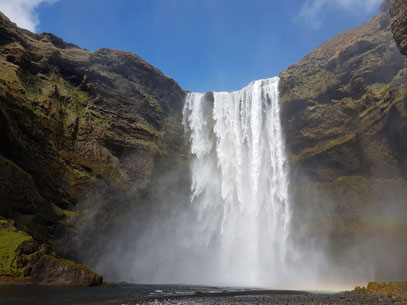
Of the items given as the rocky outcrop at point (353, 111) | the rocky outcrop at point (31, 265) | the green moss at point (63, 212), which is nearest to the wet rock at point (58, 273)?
the rocky outcrop at point (31, 265)

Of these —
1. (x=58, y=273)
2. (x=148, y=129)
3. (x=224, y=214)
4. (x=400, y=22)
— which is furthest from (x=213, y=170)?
(x=400, y=22)

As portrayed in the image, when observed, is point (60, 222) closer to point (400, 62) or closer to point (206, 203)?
point (206, 203)

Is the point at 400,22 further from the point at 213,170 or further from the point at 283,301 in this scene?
the point at 213,170

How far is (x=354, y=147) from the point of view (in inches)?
1352

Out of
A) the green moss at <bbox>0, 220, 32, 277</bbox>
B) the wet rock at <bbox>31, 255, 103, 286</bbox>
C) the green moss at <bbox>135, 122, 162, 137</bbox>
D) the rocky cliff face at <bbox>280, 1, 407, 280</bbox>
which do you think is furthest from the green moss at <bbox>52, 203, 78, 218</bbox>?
the rocky cliff face at <bbox>280, 1, 407, 280</bbox>

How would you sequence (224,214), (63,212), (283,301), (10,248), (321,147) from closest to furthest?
(283,301), (10,248), (63,212), (321,147), (224,214)

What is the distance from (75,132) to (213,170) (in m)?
19.0

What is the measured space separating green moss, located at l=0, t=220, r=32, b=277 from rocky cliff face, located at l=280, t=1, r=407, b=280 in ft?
92.0

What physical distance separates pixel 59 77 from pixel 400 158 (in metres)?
40.5

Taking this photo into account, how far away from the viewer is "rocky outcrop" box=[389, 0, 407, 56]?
22.7 metres

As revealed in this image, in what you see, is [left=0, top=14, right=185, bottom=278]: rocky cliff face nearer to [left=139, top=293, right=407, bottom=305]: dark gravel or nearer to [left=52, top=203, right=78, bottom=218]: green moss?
[left=52, top=203, right=78, bottom=218]: green moss

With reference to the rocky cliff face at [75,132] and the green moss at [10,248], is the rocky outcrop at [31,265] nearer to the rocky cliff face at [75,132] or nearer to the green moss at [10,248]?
the green moss at [10,248]

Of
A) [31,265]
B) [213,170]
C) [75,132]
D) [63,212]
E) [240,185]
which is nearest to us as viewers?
[31,265]

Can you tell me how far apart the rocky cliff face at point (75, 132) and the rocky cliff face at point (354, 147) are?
17214mm
